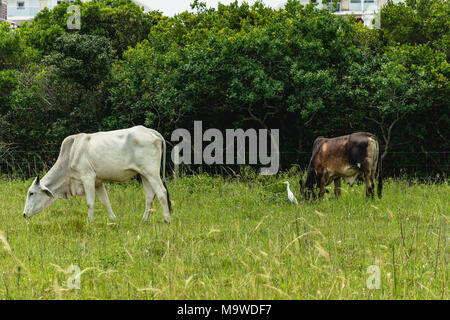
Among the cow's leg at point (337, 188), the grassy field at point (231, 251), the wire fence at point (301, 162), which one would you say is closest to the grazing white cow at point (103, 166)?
the grassy field at point (231, 251)

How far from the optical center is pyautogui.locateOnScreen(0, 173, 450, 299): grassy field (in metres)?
4.58

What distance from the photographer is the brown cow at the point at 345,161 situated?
11336 mm

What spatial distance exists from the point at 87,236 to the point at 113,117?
37.4ft

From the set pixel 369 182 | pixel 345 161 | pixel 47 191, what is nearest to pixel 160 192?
pixel 47 191

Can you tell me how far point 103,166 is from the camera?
31.3 feet

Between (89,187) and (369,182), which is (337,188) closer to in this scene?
(369,182)

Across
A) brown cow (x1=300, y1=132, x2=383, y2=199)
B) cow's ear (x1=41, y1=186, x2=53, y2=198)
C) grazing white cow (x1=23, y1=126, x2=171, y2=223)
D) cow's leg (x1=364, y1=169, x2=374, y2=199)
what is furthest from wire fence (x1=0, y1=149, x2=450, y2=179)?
cow's ear (x1=41, y1=186, x2=53, y2=198)

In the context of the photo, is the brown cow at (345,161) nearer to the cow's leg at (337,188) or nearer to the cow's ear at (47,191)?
the cow's leg at (337,188)

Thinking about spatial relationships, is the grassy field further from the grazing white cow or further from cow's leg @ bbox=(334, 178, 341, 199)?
the grazing white cow

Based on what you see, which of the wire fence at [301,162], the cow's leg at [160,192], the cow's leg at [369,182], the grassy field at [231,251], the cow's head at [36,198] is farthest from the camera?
the wire fence at [301,162]

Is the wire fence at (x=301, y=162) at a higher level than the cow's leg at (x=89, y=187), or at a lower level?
lower

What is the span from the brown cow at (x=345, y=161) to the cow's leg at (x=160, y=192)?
137 inches

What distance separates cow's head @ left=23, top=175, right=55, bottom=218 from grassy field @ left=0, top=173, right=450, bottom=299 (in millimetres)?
199

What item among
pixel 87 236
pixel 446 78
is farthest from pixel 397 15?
pixel 87 236
